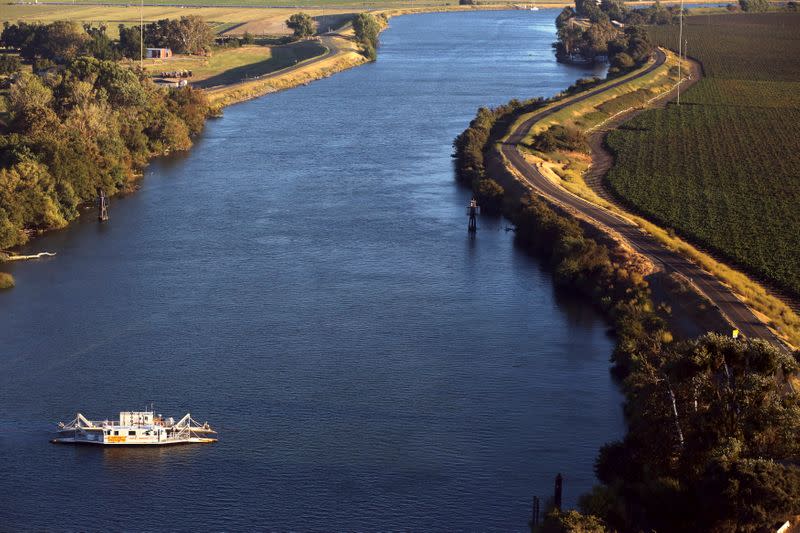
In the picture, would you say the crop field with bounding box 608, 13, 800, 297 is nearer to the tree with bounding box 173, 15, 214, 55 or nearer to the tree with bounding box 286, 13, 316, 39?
the tree with bounding box 286, 13, 316, 39

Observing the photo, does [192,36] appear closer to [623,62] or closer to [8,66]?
[8,66]

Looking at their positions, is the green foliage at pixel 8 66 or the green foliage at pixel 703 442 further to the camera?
the green foliage at pixel 8 66

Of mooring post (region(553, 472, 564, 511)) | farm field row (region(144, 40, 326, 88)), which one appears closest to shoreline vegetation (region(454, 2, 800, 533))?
mooring post (region(553, 472, 564, 511))

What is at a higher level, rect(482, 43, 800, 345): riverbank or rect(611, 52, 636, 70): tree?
rect(611, 52, 636, 70): tree

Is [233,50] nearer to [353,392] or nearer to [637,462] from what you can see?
[353,392]

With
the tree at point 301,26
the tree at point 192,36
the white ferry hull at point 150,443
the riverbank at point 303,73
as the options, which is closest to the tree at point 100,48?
the tree at point 192,36

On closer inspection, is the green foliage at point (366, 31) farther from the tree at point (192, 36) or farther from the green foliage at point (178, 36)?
the green foliage at point (178, 36)
